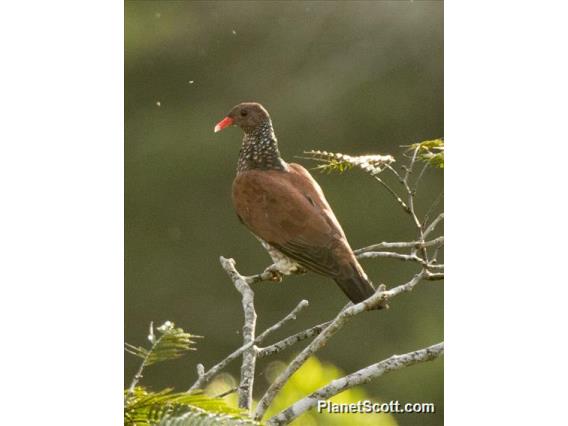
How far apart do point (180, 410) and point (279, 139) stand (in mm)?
1504

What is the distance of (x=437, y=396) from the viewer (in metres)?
2.69

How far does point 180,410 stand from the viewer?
173cm

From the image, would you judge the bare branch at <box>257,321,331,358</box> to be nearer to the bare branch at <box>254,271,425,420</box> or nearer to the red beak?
the bare branch at <box>254,271,425,420</box>

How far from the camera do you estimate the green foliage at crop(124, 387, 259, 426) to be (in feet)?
5.55

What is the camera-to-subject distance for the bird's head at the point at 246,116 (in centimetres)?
304

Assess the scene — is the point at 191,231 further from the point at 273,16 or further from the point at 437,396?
the point at 437,396

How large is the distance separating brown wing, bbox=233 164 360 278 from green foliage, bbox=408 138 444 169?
1.21 feet

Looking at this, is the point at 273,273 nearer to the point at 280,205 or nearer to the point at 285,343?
the point at 280,205

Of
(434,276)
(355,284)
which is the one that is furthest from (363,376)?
(355,284)

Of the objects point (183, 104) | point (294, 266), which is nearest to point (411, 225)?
point (294, 266)

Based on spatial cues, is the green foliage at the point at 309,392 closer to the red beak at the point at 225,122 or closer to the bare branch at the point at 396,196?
the bare branch at the point at 396,196

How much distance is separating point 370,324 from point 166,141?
2.87ft

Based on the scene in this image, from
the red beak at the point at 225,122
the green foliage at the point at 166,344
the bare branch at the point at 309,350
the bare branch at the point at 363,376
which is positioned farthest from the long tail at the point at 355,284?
the green foliage at the point at 166,344

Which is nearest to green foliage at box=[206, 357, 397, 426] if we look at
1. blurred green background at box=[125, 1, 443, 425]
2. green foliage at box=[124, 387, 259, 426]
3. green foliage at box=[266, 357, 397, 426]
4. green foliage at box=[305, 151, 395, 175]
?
green foliage at box=[266, 357, 397, 426]
